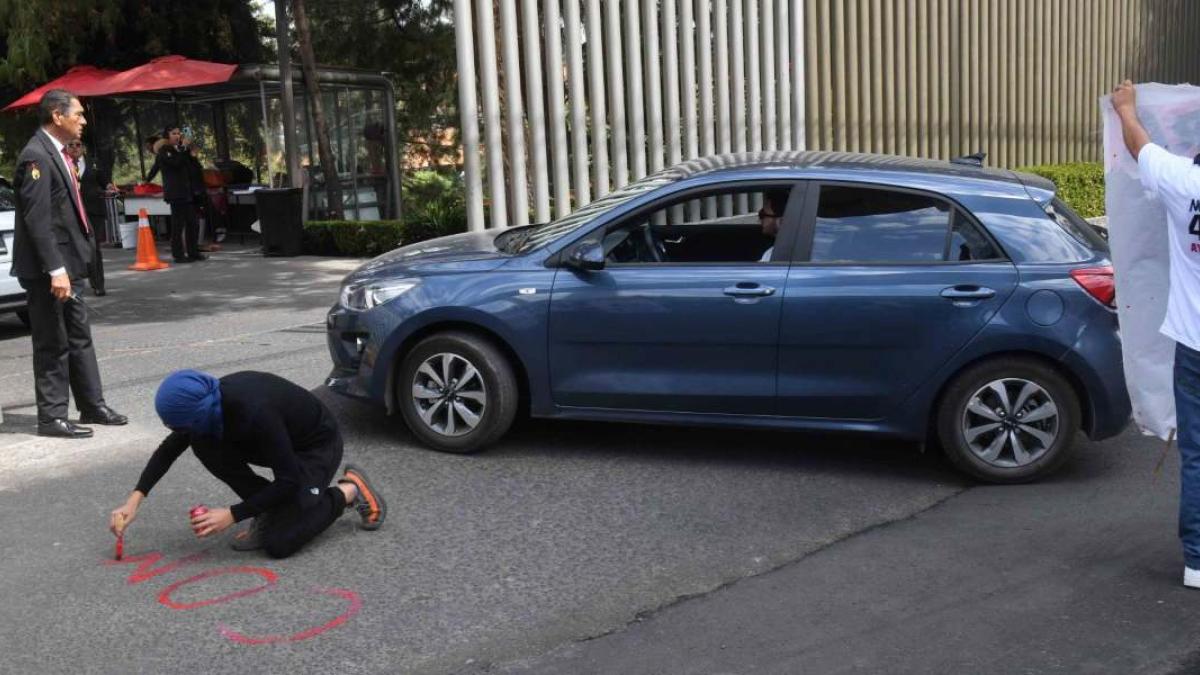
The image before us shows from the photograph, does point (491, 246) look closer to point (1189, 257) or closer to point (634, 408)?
point (634, 408)

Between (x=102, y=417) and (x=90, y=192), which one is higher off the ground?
(x=90, y=192)

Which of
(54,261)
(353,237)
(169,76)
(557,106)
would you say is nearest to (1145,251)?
(54,261)

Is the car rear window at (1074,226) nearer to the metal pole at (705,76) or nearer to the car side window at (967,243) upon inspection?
the car side window at (967,243)

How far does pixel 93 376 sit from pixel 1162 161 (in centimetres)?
605

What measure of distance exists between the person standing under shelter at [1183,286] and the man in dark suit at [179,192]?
14306 millimetres

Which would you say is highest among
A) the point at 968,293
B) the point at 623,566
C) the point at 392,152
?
the point at 392,152

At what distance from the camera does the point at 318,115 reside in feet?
61.4

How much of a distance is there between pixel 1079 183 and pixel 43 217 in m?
16.8

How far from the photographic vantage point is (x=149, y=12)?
23141 mm

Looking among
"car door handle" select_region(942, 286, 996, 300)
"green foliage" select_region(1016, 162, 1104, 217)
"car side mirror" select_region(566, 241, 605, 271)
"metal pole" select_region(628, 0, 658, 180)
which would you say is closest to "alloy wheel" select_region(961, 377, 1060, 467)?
"car door handle" select_region(942, 286, 996, 300)

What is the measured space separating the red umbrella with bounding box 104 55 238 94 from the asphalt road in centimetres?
1306

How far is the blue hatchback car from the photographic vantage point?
6051mm

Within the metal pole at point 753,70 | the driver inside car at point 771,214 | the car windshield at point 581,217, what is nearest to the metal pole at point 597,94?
the metal pole at point 753,70

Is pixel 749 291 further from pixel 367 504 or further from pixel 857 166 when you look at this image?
pixel 367 504
